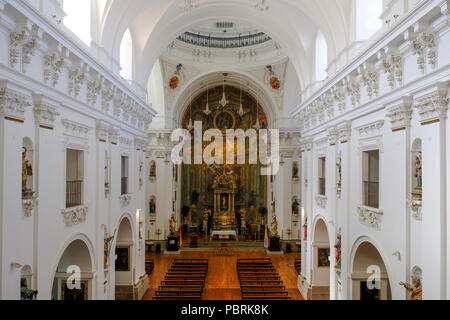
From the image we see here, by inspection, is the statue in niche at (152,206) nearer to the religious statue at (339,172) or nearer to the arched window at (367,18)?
the religious statue at (339,172)

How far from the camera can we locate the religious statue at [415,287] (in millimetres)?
6025

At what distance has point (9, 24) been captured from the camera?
542 centimetres

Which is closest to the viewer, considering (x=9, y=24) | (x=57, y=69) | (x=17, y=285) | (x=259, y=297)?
(x=9, y=24)

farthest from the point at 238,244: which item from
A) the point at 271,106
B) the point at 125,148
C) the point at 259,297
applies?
the point at 125,148

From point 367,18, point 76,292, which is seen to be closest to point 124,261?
point 76,292

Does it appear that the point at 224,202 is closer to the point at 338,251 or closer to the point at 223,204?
the point at 223,204

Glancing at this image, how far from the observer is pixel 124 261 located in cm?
1318

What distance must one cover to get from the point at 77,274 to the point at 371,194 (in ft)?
25.8

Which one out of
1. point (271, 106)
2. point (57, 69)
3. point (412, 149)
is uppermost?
point (271, 106)

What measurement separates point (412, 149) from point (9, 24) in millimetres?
7118

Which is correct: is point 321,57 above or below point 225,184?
above

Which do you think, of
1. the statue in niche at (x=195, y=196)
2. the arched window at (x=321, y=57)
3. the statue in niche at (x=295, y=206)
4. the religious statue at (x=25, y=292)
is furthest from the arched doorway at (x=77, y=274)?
the statue in niche at (x=195, y=196)

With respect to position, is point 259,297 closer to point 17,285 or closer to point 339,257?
point 339,257

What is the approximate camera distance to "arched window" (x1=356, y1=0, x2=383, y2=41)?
898 centimetres
